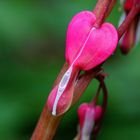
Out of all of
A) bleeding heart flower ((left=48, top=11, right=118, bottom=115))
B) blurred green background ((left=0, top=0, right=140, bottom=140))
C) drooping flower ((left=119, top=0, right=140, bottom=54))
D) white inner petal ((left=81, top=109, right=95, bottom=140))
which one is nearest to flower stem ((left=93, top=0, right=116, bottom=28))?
bleeding heart flower ((left=48, top=11, right=118, bottom=115))

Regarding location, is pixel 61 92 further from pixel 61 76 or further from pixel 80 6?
pixel 80 6

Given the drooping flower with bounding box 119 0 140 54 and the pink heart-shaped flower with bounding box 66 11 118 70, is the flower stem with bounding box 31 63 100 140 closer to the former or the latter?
the pink heart-shaped flower with bounding box 66 11 118 70

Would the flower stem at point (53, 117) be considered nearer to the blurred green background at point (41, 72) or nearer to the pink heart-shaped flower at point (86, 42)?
the pink heart-shaped flower at point (86, 42)

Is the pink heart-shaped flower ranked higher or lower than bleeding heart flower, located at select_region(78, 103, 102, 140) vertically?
higher

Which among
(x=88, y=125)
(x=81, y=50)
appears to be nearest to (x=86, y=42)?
(x=81, y=50)

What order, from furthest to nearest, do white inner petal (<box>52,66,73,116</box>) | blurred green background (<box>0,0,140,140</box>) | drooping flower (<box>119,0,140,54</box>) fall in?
blurred green background (<box>0,0,140,140</box>) → drooping flower (<box>119,0,140,54</box>) → white inner petal (<box>52,66,73,116</box>)

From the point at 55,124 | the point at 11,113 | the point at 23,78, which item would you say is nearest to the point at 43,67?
the point at 23,78

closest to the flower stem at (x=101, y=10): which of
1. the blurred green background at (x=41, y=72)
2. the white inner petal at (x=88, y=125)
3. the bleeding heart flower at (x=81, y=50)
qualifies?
the bleeding heart flower at (x=81, y=50)

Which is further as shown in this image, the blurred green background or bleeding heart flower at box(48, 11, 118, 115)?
the blurred green background
